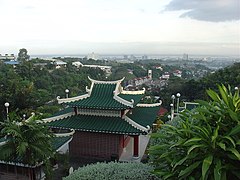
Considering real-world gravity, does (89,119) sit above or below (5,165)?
above

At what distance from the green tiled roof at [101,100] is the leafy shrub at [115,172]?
5.63m

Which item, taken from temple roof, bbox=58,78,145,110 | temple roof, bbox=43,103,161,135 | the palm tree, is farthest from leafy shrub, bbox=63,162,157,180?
temple roof, bbox=58,78,145,110

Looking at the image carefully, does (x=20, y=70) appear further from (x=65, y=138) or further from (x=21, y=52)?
(x=21, y=52)

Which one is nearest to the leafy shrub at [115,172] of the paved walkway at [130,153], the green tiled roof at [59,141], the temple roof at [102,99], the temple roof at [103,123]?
the green tiled roof at [59,141]

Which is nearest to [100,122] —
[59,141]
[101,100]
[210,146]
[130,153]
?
[101,100]

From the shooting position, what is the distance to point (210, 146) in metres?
4.60

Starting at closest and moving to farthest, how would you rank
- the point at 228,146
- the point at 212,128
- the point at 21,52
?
the point at 228,146, the point at 212,128, the point at 21,52

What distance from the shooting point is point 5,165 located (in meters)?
10.7

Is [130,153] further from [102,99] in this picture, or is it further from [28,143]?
[28,143]

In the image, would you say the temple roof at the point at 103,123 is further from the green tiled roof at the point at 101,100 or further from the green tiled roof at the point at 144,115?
the green tiled roof at the point at 101,100

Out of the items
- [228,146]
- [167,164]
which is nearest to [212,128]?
[228,146]

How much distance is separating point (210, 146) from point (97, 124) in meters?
8.60

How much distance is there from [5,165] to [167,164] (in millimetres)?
8035

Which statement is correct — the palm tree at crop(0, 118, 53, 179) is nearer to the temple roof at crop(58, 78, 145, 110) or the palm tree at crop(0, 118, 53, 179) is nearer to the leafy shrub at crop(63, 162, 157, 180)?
the leafy shrub at crop(63, 162, 157, 180)
